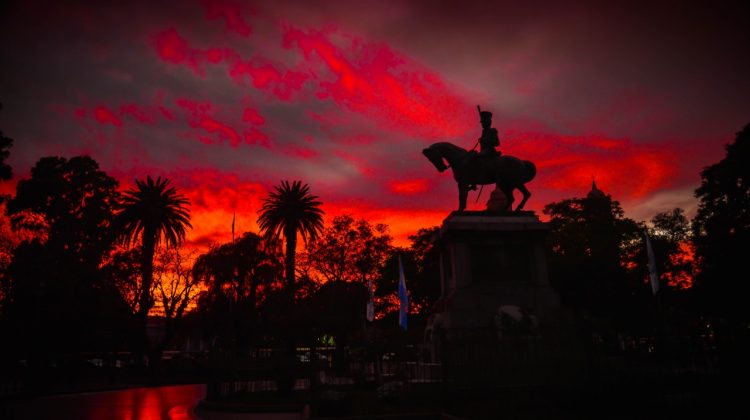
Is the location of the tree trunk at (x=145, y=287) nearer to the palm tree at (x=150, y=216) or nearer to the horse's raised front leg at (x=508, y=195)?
the palm tree at (x=150, y=216)

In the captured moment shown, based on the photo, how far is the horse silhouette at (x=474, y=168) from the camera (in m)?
19.4

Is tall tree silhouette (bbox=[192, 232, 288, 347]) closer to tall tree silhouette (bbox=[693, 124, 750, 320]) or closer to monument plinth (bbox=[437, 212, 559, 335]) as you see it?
monument plinth (bbox=[437, 212, 559, 335])

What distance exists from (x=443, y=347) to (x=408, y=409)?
2.27 meters

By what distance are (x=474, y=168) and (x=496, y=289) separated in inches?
178

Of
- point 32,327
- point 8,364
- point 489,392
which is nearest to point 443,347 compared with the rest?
point 489,392

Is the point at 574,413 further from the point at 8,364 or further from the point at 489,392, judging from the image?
the point at 8,364

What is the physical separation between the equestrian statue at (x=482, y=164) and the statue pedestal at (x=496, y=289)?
51.3 inches

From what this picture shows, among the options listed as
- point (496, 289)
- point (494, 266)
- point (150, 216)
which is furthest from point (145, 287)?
point (496, 289)

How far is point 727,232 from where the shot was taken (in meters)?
35.3

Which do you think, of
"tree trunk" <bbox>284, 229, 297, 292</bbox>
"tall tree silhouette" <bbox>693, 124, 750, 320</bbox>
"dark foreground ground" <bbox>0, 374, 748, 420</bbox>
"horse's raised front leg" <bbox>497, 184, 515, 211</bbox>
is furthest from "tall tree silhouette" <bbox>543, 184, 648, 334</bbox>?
"dark foreground ground" <bbox>0, 374, 748, 420</bbox>

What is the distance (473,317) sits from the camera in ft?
55.7

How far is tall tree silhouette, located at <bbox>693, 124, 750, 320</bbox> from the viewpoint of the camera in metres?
33.9

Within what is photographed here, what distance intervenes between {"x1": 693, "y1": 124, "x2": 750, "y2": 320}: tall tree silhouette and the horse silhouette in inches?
890

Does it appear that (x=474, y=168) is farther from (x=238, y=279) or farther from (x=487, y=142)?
(x=238, y=279)
